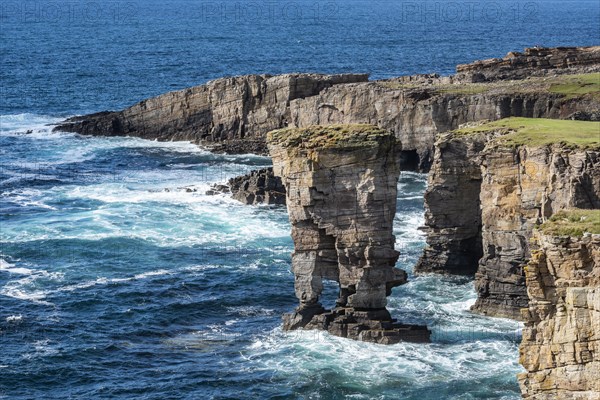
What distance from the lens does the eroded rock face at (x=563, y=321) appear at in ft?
145

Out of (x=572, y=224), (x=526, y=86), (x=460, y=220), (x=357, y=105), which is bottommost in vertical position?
(x=460, y=220)

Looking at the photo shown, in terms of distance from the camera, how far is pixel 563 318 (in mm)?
44875

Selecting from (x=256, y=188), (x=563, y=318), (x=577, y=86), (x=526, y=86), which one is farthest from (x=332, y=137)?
(x=577, y=86)

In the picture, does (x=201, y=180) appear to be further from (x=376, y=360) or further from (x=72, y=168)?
(x=376, y=360)

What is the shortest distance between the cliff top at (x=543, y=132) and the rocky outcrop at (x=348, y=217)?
10.6 metres

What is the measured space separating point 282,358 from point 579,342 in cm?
2669

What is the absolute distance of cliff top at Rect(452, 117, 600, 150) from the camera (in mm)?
75375

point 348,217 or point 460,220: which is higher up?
point 348,217

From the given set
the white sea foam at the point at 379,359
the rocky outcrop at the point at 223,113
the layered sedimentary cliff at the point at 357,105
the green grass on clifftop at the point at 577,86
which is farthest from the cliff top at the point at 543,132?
the rocky outcrop at the point at 223,113

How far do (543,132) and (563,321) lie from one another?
35339 millimetres

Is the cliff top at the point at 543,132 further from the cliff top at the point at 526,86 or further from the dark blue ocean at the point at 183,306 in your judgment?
the cliff top at the point at 526,86

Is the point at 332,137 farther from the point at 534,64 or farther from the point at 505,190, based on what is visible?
the point at 534,64

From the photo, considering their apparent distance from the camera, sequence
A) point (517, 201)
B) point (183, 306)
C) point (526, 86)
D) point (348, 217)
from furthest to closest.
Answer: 1. point (526, 86)
2. point (183, 306)
3. point (517, 201)
4. point (348, 217)

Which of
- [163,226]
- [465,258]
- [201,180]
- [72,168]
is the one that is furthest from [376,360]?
[72,168]
